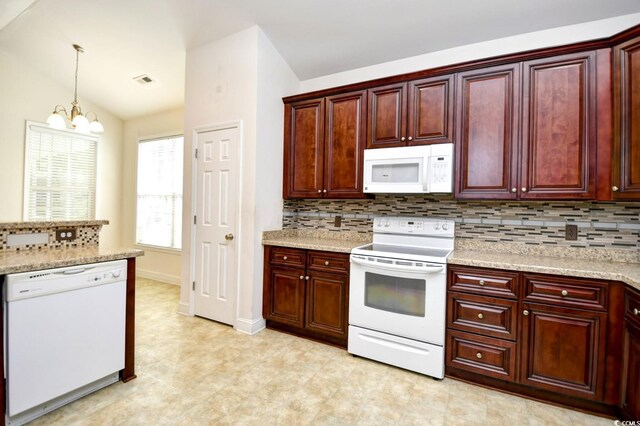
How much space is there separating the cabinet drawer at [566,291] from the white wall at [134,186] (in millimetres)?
4448

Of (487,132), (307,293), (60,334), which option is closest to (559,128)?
(487,132)

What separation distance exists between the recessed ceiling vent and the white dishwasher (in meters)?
3.09

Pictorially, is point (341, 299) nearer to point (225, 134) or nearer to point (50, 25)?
point (225, 134)

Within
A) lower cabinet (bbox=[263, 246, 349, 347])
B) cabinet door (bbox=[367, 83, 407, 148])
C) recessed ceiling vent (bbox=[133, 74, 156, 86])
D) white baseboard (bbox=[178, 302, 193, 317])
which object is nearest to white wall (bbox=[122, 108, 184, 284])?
recessed ceiling vent (bbox=[133, 74, 156, 86])

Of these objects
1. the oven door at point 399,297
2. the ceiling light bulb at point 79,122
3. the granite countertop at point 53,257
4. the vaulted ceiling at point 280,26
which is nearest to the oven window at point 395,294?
the oven door at point 399,297

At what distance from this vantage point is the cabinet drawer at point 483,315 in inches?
81.4

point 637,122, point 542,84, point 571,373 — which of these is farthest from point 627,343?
point 542,84

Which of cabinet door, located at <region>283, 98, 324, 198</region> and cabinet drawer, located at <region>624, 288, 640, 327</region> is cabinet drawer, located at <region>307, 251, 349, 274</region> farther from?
cabinet drawer, located at <region>624, 288, 640, 327</region>

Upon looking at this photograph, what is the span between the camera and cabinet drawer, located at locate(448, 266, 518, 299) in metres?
2.07

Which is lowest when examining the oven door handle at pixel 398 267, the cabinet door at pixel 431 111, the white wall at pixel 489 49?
the oven door handle at pixel 398 267

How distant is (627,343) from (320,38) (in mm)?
3283

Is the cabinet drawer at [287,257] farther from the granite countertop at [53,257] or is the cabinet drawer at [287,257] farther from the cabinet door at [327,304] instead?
the granite countertop at [53,257]

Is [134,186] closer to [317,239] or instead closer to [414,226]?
[317,239]

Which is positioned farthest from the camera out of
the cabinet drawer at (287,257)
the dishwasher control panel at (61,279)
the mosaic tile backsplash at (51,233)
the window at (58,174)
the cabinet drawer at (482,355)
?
the window at (58,174)
